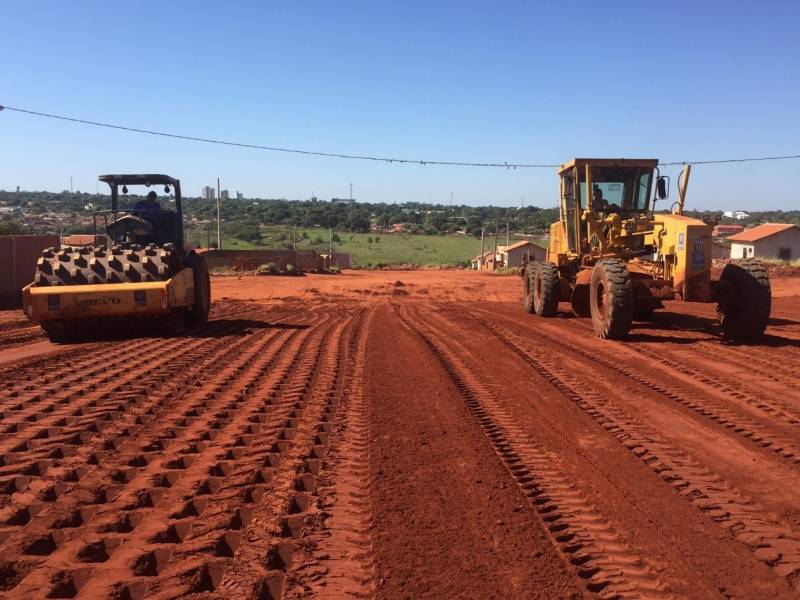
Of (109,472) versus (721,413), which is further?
(721,413)

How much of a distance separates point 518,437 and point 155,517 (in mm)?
3003

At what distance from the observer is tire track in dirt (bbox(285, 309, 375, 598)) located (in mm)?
3363

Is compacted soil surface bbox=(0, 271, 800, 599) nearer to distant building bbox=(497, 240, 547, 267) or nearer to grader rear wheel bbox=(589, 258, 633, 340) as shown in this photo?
grader rear wheel bbox=(589, 258, 633, 340)

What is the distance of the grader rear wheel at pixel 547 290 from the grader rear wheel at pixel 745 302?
13.2 ft

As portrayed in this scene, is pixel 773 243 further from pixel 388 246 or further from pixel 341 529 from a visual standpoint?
pixel 341 529

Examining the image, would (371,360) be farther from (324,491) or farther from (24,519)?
(24,519)

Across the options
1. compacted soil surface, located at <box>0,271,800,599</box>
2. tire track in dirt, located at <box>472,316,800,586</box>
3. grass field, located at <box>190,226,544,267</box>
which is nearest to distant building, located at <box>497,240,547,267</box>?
grass field, located at <box>190,226,544,267</box>

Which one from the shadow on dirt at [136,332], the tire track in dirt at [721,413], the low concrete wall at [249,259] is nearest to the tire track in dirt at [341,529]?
the tire track in dirt at [721,413]

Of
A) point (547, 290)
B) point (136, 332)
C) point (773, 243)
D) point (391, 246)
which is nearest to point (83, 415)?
point (136, 332)

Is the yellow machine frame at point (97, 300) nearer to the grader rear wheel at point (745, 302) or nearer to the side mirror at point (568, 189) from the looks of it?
the side mirror at point (568, 189)

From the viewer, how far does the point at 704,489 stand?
15.3 ft

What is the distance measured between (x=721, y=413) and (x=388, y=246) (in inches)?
2994

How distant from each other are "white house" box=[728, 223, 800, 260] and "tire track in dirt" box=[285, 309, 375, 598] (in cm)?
5449

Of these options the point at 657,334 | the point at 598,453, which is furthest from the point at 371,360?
the point at 657,334
